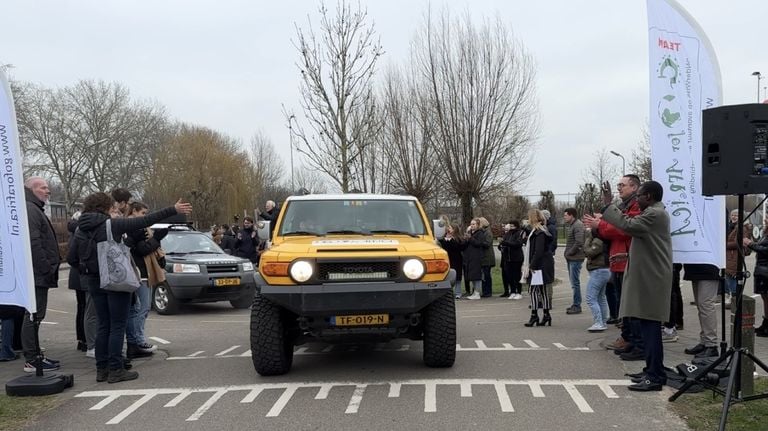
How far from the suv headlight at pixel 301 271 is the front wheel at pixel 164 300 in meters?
6.71

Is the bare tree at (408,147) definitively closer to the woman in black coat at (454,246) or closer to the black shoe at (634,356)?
the woman in black coat at (454,246)

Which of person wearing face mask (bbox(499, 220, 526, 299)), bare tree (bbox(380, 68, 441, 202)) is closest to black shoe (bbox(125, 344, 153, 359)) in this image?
person wearing face mask (bbox(499, 220, 526, 299))

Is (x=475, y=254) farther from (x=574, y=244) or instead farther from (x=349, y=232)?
(x=349, y=232)

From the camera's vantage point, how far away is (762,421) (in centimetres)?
468

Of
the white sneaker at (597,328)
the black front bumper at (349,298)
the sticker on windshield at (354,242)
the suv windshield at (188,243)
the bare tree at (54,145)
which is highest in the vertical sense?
the bare tree at (54,145)

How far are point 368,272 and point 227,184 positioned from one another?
40.3m

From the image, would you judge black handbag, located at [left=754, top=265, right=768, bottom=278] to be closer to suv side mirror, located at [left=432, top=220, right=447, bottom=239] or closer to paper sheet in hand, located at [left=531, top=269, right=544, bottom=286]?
paper sheet in hand, located at [left=531, top=269, right=544, bottom=286]

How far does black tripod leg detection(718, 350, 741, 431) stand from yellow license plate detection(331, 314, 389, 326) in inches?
114

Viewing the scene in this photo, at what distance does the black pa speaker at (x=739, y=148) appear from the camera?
192 inches

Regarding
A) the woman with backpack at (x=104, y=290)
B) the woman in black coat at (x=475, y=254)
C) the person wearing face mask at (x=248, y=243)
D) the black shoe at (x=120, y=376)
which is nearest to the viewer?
the woman with backpack at (x=104, y=290)

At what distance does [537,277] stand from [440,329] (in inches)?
132

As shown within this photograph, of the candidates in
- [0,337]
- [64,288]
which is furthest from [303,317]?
[64,288]

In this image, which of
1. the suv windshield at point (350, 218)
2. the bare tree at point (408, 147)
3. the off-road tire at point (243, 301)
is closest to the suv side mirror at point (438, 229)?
the suv windshield at point (350, 218)

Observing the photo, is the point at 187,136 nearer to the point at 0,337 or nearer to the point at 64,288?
the point at 64,288
